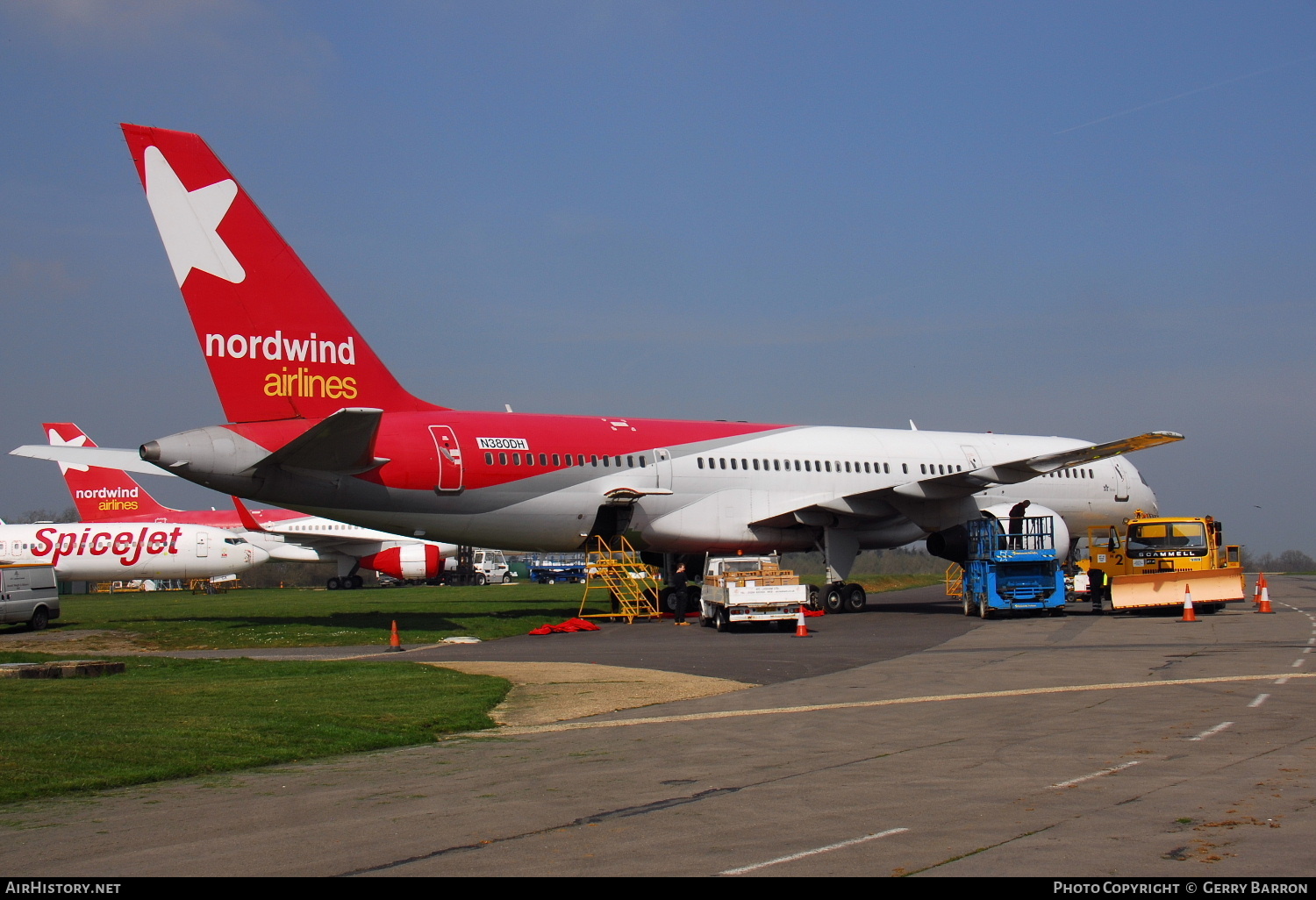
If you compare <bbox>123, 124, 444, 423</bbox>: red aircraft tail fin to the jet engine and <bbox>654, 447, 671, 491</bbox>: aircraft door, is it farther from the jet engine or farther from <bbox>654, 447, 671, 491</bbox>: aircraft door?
the jet engine

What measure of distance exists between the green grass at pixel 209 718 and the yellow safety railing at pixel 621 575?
37.0ft

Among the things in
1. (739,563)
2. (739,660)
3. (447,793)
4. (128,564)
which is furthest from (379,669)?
(128,564)

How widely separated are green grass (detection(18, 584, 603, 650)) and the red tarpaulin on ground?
762 mm

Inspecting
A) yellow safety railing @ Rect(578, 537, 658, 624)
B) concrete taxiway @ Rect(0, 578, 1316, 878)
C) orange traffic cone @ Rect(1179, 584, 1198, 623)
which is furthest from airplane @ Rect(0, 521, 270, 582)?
concrete taxiway @ Rect(0, 578, 1316, 878)

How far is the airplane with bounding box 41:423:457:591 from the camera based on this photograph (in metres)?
57.1

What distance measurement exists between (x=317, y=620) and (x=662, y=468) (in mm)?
9600

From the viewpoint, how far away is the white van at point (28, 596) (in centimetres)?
2953

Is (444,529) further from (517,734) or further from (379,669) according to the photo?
(517,734)

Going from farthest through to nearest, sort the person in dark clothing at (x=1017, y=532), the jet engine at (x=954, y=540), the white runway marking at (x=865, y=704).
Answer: the jet engine at (x=954, y=540)
the person in dark clothing at (x=1017, y=532)
the white runway marking at (x=865, y=704)

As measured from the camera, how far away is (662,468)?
1130 inches

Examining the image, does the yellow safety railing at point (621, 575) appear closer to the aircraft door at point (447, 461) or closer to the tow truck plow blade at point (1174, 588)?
the aircraft door at point (447, 461)

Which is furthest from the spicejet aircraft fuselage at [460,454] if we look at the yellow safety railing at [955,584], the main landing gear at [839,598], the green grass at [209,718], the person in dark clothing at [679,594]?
the green grass at [209,718]

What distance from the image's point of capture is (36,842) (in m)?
6.70

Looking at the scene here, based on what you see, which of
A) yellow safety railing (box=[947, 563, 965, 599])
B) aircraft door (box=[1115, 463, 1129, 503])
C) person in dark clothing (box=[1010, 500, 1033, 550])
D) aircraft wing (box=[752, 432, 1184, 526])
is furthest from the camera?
yellow safety railing (box=[947, 563, 965, 599])
